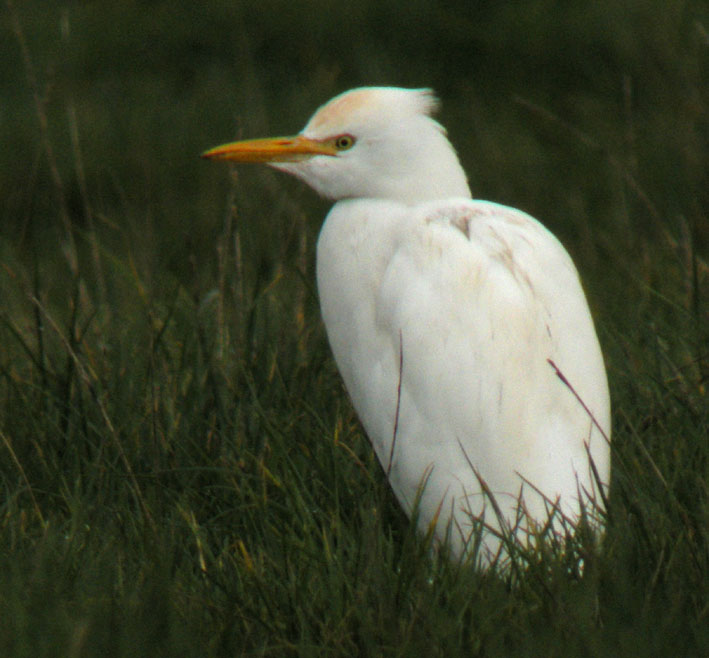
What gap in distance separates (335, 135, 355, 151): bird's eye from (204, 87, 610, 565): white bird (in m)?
0.15

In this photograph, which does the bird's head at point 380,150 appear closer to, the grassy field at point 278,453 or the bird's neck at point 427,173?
the bird's neck at point 427,173

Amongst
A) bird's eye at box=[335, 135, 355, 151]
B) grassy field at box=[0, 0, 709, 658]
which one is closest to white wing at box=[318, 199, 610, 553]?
grassy field at box=[0, 0, 709, 658]

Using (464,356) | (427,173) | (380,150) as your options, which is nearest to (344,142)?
(380,150)

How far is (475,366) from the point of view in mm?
2723

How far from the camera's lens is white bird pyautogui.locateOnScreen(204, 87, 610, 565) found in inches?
105

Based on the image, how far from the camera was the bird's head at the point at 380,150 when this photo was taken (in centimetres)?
324

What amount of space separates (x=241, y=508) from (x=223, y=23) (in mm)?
6973

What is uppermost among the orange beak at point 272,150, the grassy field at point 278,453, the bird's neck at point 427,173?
the orange beak at point 272,150

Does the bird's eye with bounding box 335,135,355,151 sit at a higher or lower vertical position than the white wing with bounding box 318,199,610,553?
higher

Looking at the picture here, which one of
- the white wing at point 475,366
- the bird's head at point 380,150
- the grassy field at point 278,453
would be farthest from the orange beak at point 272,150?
the white wing at point 475,366

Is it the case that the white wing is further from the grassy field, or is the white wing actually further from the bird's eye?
the bird's eye

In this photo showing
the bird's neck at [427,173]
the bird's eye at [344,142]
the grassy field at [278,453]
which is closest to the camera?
the grassy field at [278,453]

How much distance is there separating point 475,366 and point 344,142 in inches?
36.7

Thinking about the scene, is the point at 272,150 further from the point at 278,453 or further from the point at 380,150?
the point at 278,453
